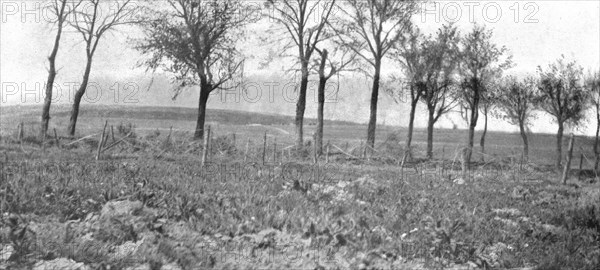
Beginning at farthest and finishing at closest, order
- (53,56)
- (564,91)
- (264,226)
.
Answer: (564,91), (53,56), (264,226)

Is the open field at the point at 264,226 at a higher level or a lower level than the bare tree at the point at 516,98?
lower

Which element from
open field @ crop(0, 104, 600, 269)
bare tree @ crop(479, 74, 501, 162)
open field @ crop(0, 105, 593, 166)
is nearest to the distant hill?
open field @ crop(0, 105, 593, 166)

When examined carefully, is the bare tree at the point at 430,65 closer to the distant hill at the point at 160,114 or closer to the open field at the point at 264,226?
the distant hill at the point at 160,114

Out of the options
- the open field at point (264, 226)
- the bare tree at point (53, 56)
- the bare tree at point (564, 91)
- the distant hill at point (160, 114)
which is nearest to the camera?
the open field at point (264, 226)

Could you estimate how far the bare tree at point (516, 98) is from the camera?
195 feet

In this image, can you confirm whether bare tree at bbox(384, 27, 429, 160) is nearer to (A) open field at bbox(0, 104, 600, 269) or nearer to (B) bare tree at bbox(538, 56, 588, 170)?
(B) bare tree at bbox(538, 56, 588, 170)

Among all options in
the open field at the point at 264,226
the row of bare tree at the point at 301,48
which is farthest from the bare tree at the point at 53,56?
the open field at the point at 264,226

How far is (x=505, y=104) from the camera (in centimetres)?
6197

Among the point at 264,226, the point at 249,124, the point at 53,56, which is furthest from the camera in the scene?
the point at 249,124

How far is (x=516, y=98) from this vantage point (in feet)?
202

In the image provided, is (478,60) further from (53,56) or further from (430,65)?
(53,56)

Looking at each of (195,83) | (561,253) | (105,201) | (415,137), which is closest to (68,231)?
(105,201)

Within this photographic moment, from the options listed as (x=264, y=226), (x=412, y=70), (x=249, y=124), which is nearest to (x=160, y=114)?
(x=249, y=124)

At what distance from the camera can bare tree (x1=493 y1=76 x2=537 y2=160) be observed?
59500mm
